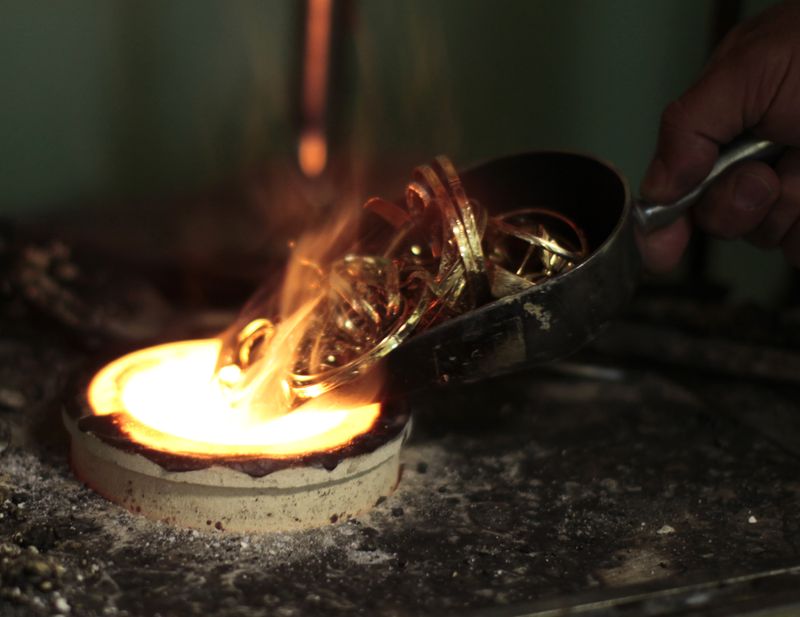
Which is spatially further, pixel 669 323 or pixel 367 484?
pixel 669 323

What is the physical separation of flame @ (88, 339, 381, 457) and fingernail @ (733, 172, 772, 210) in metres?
0.66

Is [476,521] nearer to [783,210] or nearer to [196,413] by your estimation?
[196,413]

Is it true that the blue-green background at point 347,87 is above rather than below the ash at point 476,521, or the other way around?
above

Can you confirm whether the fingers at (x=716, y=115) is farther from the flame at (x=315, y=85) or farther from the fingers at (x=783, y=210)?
the flame at (x=315, y=85)

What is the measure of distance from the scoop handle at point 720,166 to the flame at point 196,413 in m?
0.52

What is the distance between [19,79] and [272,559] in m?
1.66

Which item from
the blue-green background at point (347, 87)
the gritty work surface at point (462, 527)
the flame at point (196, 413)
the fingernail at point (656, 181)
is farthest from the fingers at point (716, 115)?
the blue-green background at point (347, 87)

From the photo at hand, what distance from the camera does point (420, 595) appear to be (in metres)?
1.36

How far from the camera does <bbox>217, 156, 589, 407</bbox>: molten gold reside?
4.91ft

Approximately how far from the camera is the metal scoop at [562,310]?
1.45 meters

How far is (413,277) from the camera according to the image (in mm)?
1567

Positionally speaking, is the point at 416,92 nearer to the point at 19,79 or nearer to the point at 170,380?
the point at 19,79

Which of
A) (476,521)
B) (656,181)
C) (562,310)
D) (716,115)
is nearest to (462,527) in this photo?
(476,521)

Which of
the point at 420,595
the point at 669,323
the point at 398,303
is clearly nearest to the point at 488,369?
the point at 398,303
